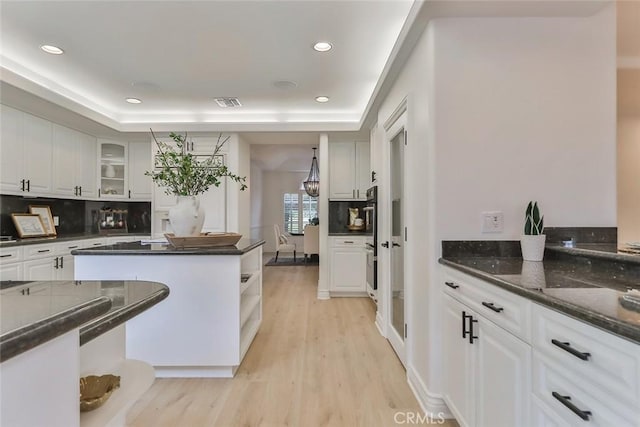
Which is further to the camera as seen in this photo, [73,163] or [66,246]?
[73,163]

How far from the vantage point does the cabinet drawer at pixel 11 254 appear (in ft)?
10.5

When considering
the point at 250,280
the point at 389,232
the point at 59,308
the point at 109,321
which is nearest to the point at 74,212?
the point at 250,280

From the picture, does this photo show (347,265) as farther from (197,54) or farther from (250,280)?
(197,54)

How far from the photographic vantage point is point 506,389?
1283 mm

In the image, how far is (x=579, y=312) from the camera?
0.92m

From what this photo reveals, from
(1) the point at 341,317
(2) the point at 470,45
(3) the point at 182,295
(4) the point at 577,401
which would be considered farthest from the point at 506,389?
(1) the point at 341,317

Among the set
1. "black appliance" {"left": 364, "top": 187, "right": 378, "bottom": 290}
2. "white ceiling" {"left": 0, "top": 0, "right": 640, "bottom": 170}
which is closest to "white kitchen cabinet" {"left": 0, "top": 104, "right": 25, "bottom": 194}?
"white ceiling" {"left": 0, "top": 0, "right": 640, "bottom": 170}

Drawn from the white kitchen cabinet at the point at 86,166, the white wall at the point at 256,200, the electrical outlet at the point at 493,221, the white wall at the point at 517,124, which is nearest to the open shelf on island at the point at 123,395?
the white wall at the point at 517,124

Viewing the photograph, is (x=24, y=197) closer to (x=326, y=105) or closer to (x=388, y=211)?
(x=326, y=105)

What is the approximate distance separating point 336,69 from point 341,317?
269cm

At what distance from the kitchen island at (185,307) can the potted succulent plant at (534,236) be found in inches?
71.4

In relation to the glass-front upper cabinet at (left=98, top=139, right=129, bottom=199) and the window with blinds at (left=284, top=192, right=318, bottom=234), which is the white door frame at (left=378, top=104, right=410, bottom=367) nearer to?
the glass-front upper cabinet at (left=98, top=139, right=129, bottom=199)

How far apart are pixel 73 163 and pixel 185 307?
131 inches

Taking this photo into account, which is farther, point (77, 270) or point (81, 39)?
point (81, 39)
